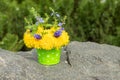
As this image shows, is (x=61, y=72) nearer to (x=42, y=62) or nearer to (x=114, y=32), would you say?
(x=42, y=62)

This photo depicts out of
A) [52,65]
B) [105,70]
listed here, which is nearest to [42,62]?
[52,65]

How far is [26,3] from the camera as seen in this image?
16.1ft

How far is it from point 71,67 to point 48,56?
9.7 inches

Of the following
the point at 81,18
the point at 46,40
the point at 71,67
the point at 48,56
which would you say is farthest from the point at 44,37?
the point at 81,18

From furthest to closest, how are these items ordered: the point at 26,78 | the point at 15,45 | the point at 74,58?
the point at 15,45, the point at 74,58, the point at 26,78

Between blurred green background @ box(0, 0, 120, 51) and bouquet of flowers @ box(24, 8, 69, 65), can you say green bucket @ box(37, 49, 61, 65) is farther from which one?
blurred green background @ box(0, 0, 120, 51)

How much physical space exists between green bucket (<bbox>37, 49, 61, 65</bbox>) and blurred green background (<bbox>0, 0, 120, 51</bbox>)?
5.40 ft

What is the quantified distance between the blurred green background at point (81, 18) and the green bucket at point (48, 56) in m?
1.64

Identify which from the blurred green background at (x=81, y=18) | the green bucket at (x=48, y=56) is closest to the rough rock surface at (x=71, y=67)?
the green bucket at (x=48, y=56)

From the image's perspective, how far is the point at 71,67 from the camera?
9.96ft

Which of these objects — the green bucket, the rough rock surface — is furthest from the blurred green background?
the green bucket

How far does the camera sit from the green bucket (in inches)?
116

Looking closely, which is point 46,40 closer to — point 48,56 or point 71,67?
point 48,56

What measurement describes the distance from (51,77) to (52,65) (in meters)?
0.24
